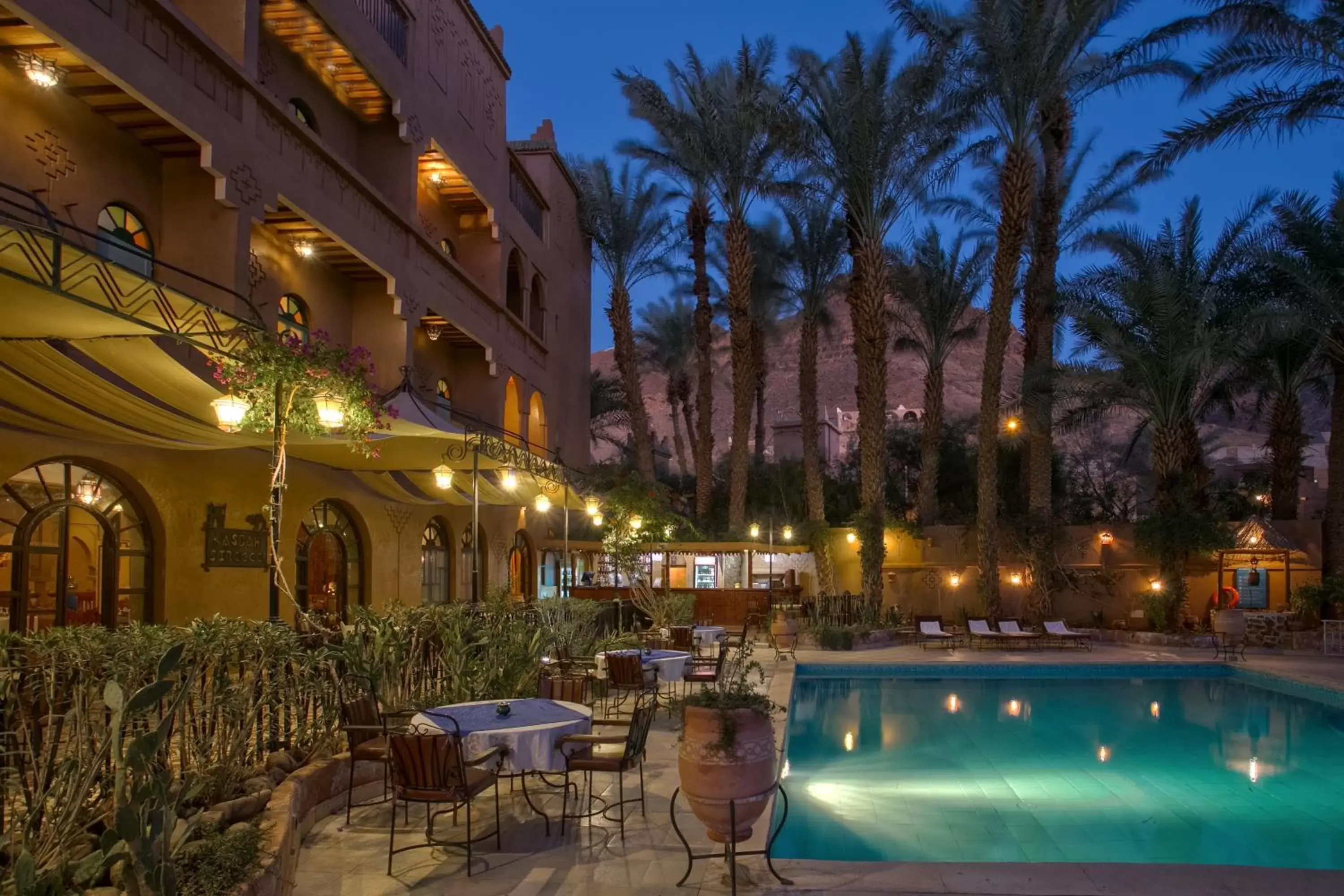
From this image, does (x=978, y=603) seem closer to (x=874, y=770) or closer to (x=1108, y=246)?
(x=1108, y=246)

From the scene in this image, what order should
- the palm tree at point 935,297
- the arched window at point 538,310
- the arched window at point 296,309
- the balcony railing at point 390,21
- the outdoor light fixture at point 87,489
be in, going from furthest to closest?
1. the palm tree at point 935,297
2. the arched window at point 538,310
3. the balcony railing at point 390,21
4. the arched window at point 296,309
5. the outdoor light fixture at point 87,489

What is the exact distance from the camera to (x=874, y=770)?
9.92 m

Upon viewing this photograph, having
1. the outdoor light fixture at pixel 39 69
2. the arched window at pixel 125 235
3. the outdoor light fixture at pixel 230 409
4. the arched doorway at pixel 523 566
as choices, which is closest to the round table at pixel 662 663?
the outdoor light fixture at pixel 230 409

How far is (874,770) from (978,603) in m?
15.0

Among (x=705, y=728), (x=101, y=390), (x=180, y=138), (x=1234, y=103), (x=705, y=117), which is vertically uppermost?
(x=705, y=117)

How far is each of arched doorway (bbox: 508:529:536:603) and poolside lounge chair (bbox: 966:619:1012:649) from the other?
9.49m

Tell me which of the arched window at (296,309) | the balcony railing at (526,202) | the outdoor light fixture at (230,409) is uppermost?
the balcony railing at (526,202)

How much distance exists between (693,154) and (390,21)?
34.7ft

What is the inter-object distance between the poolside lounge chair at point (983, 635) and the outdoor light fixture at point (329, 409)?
15.1 metres

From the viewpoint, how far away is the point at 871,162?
2119cm

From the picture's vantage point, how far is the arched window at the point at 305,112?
13.9 meters

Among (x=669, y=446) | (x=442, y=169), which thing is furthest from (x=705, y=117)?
(x=669, y=446)

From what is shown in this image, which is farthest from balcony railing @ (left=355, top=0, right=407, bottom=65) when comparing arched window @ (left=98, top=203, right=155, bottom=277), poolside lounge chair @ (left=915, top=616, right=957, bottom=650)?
poolside lounge chair @ (left=915, top=616, right=957, bottom=650)

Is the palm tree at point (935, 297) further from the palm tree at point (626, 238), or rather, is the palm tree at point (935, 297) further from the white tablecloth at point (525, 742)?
the white tablecloth at point (525, 742)
